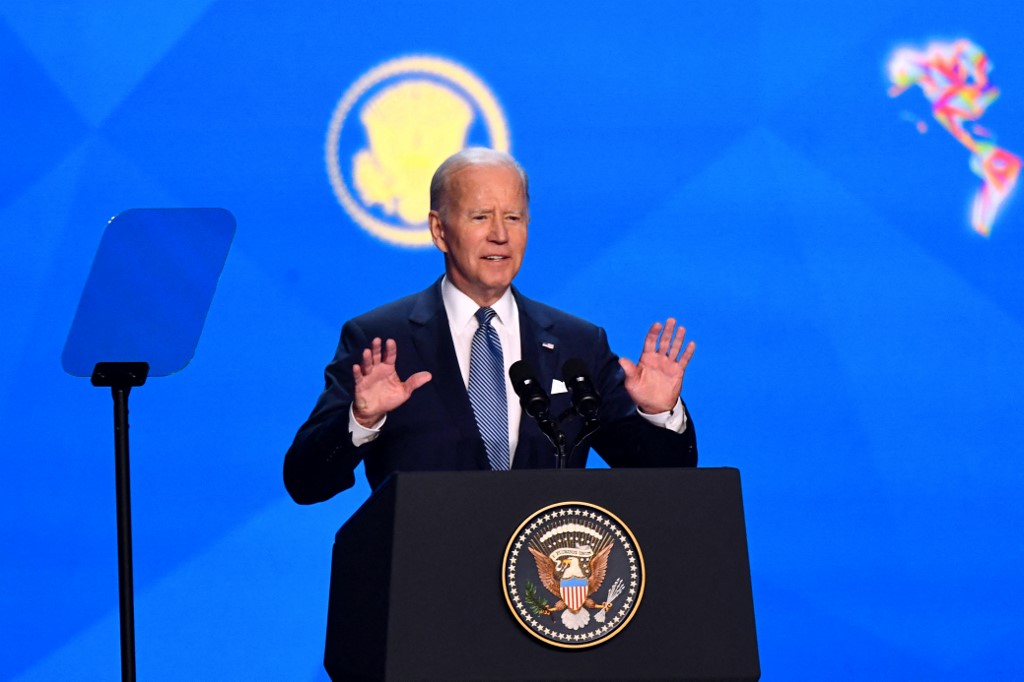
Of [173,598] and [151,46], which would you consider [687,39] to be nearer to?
[151,46]

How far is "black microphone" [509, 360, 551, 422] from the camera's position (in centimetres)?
196

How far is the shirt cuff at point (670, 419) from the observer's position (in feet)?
7.73

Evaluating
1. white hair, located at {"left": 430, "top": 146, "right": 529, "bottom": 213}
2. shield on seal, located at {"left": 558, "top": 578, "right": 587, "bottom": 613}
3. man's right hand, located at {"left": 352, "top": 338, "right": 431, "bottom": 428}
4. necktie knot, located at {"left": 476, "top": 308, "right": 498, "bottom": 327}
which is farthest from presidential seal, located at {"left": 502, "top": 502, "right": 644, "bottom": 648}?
white hair, located at {"left": 430, "top": 146, "right": 529, "bottom": 213}

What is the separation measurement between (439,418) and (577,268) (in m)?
1.14

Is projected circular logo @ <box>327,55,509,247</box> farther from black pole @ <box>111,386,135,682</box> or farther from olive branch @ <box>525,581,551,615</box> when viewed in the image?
olive branch @ <box>525,581,551,615</box>

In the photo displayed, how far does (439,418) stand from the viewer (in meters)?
2.51

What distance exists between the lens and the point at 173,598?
11.1ft

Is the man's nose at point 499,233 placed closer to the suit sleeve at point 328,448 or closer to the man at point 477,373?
the man at point 477,373

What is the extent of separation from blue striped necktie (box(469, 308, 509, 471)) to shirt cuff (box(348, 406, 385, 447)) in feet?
0.96

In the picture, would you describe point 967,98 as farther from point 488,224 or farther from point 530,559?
point 530,559

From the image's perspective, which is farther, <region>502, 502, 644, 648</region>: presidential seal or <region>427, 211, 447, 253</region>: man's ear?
<region>427, 211, 447, 253</region>: man's ear

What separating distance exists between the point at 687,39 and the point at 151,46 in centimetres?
146

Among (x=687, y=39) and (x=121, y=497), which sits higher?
(x=687, y=39)

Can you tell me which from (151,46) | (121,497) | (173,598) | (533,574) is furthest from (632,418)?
(151,46)
